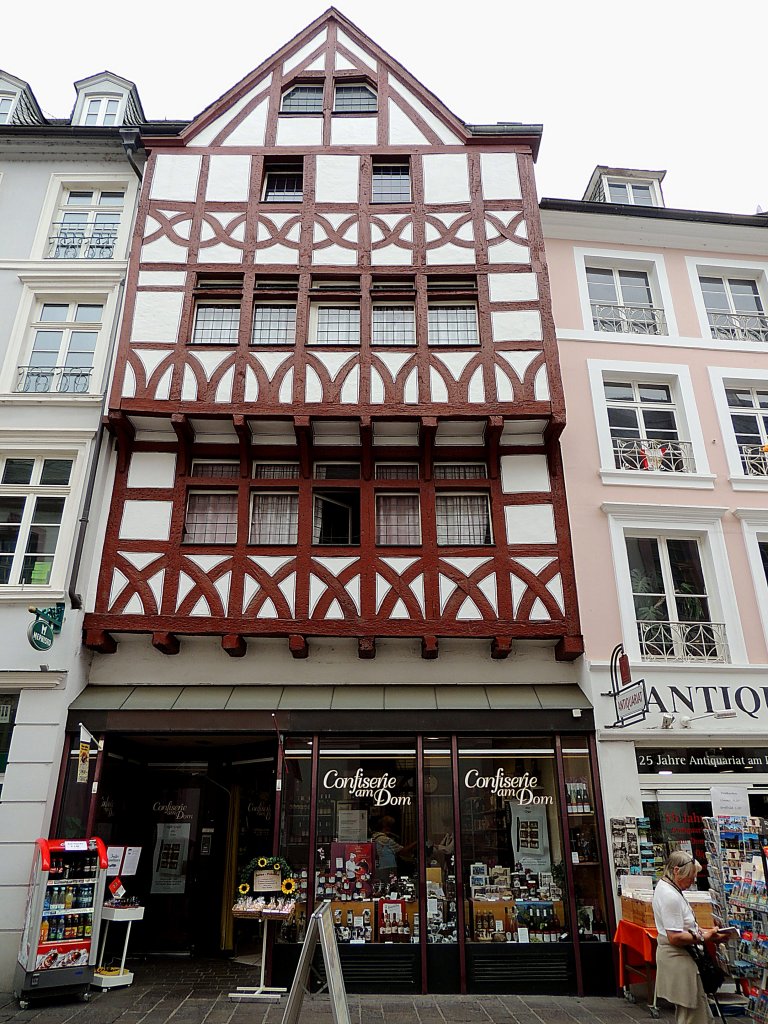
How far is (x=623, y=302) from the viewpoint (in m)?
13.5

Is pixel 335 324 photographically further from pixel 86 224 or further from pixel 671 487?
pixel 671 487

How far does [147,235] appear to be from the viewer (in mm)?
12539

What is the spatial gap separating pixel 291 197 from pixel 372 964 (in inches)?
502

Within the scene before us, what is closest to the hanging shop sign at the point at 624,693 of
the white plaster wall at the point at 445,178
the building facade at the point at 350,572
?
the building facade at the point at 350,572

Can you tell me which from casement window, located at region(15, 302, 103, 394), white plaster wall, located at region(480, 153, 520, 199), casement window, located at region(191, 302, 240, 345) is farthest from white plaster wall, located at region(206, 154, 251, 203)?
white plaster wall, located at region(480, 153, 520, 199)

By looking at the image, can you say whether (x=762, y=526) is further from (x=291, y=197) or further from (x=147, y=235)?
(x=147, y=235)

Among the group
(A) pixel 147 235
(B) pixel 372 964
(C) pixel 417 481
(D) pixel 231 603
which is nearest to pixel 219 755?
(D) pixel 231 603

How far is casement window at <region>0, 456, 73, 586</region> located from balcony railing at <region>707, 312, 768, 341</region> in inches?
470

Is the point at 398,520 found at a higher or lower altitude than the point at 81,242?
lower

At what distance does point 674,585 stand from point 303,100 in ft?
39.2

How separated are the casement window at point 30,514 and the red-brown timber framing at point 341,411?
92 cm

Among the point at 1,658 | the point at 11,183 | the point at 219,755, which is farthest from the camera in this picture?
the point at 11,183

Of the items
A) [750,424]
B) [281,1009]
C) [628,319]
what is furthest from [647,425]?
[281,1009]

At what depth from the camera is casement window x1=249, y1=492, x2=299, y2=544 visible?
36.6 ft
